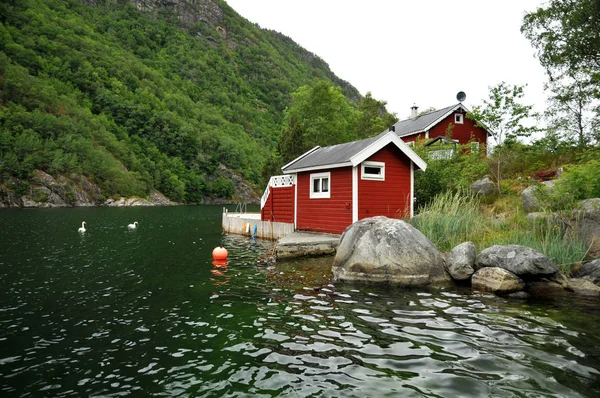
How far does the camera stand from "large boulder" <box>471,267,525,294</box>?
31.1ft

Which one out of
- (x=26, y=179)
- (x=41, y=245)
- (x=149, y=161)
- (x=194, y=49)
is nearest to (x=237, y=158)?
(x=149, y=161)

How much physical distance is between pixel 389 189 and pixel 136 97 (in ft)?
327

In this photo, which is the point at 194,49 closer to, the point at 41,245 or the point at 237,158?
the point at 237,158

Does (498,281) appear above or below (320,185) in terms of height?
below

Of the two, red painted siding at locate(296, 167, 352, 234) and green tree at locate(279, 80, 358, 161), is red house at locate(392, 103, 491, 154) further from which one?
red painted siding at locate(296, 167, 352, 234)

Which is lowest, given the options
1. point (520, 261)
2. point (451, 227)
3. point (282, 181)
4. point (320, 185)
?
point (520, 261)

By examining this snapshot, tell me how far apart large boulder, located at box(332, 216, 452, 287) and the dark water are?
0.59 m

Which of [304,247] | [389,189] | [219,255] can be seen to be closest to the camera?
[219,255]

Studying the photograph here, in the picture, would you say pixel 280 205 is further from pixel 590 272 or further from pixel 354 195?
pixel 590 272

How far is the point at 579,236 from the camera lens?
10609 millimetres

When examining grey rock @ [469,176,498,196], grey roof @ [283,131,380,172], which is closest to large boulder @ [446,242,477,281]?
grey roof @ [283,131,380,172]

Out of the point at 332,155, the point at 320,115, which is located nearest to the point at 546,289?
the point at 332,155

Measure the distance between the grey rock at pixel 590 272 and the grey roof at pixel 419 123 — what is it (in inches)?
1039

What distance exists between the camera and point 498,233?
12.4 meters
